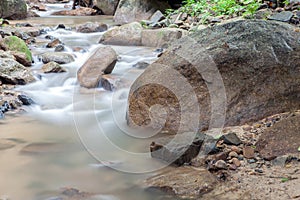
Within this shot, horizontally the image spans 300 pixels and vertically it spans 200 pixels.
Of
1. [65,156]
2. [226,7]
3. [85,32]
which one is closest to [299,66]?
[65,156]

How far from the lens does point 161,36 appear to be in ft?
27.1

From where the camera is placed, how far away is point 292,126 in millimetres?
3148

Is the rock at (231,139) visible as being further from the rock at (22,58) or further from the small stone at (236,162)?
the rock at (22,58)

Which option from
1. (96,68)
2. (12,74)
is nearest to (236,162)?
(96,68)

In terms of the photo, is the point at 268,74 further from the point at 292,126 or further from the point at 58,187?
the point at 58,187

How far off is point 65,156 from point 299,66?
2577 mm

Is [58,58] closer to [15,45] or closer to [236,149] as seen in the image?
[15,45]

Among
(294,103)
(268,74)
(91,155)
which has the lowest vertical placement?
(91,155)

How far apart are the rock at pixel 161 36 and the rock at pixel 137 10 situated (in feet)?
12.5

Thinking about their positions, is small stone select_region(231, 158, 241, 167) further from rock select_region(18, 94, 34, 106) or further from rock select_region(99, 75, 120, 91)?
rock select_region(18, 94, 34, 106)

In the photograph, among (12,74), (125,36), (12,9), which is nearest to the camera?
(12,74)

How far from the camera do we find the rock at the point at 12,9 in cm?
1327

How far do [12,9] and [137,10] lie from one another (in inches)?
188

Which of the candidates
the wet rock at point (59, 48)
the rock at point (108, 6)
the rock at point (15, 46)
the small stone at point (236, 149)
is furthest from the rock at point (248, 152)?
the rock at point (108, 6)
